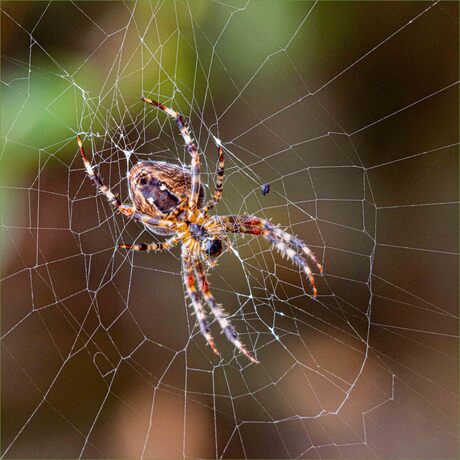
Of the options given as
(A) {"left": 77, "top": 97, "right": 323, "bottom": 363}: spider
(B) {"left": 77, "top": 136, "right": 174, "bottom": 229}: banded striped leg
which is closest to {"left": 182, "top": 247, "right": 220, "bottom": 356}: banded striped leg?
(A) {"left": 77, "top": 97, "right": 323, "bottom": 363}: spider

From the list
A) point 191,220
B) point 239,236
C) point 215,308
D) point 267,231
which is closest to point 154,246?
point 191,220

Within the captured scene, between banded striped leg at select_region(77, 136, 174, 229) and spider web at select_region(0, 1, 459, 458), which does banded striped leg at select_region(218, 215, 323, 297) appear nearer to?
spider web at select_region(0, 1, 459, 458)

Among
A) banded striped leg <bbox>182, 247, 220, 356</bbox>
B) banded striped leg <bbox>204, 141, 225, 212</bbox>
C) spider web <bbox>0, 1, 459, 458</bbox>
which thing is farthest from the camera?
spider web <bbox>0, 1, 459, 458</bbox>

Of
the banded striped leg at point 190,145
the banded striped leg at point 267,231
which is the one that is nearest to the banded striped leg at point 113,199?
the banded striped leg at point 190,145

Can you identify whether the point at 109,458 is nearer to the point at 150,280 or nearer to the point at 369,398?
the point at 150,280

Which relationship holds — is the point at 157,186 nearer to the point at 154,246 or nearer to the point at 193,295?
the point at 154,246

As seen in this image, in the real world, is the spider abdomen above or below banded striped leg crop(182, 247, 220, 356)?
above
